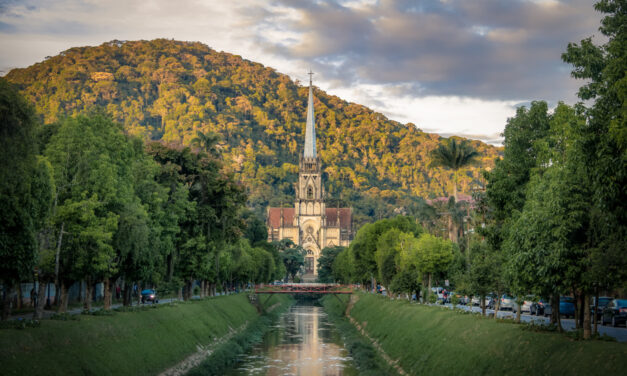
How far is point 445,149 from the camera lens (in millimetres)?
86125

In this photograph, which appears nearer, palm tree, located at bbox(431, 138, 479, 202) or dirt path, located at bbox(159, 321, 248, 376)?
dirt path, located at bbox(159, 321, 248, 376)

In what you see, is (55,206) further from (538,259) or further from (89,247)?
(538,259)

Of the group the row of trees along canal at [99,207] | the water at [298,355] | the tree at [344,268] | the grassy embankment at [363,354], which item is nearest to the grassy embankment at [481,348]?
the grassy embankment at [363,354]

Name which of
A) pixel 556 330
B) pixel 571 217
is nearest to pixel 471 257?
pixel 556 330

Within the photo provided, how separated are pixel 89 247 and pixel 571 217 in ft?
94.2

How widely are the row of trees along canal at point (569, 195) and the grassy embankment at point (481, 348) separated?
6.44 ft

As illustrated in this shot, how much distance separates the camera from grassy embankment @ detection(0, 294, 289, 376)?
27.2 m

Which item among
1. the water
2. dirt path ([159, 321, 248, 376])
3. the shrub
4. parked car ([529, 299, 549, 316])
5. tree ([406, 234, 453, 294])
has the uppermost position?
tree ([406, 234, 453, 294])

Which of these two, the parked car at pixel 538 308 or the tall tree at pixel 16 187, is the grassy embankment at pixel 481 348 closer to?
the parked car at pixel 538 308

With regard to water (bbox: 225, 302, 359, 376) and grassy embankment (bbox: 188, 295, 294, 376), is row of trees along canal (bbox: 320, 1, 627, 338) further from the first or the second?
grassy embankment (bbox: 188, 295, 294, 376)

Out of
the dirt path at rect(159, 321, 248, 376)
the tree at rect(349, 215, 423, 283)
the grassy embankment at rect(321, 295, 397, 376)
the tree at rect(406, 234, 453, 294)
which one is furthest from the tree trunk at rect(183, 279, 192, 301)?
the tree at rect(349, 215, 423, 283)

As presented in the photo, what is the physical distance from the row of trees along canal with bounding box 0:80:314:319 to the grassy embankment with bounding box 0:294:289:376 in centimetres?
356

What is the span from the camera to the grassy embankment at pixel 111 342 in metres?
27.2

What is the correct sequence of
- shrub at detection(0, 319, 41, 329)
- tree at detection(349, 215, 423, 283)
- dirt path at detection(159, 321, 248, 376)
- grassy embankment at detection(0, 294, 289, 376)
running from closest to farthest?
grassy embankment at detection(0, 294, 289, 376)
shrub at detection(0, 319, 41, 329)
dirt path at detection(159, 321, 248, 376)
tree at detection(349, 215, 423, 283)
